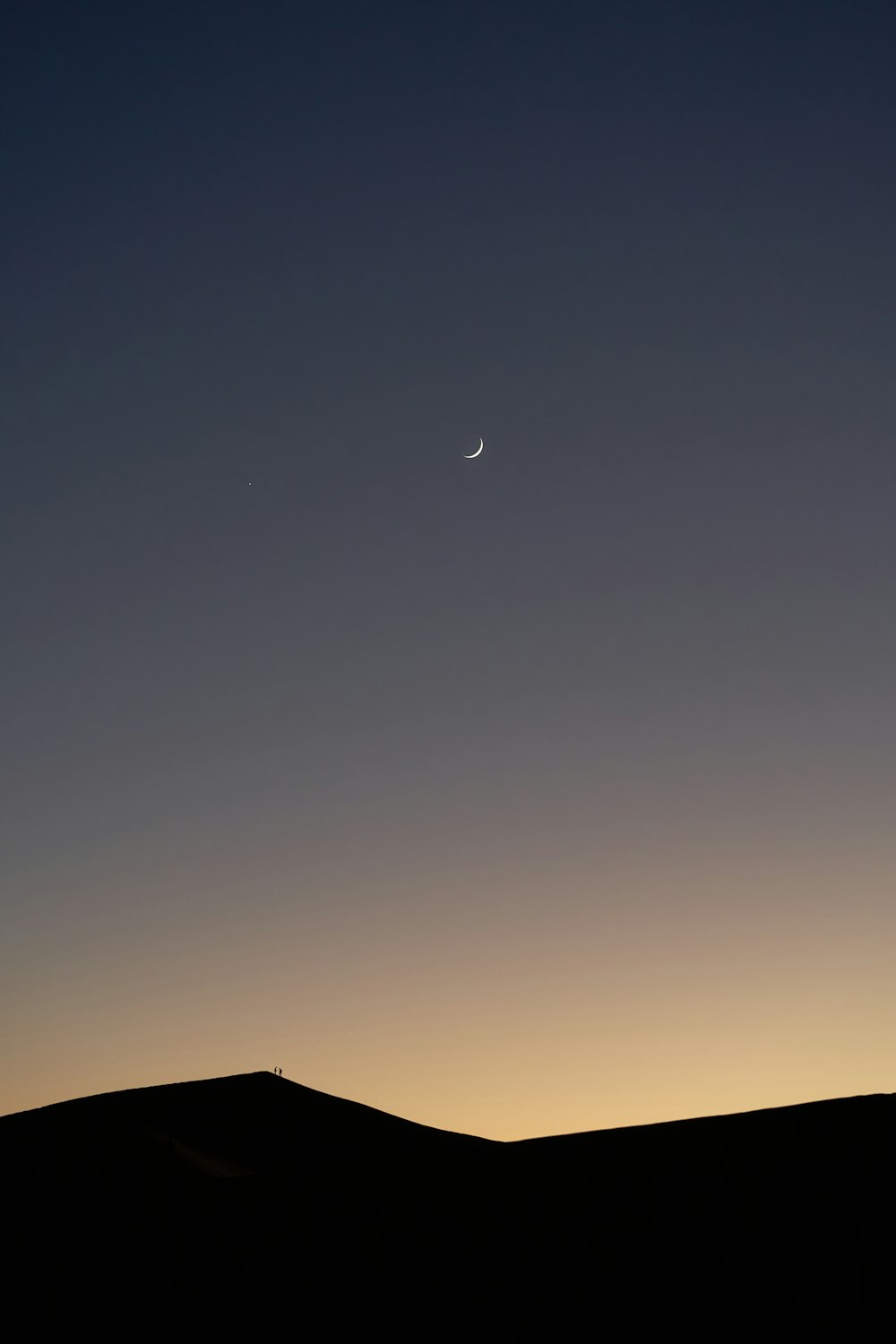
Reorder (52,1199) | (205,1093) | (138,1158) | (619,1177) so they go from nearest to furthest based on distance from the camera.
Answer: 1. (619,1177)
2. (52,1199)
3. (138,1158)
4. (205,1093)

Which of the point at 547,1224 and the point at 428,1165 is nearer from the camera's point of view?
the point at 547,1224

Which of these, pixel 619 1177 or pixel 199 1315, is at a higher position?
pixel 619 1177

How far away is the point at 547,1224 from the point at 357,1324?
151 centimetres

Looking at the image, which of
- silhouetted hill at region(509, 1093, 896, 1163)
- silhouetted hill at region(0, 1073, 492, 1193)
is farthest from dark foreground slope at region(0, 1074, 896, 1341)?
silhouetted hill at region(0, 1073, 492, 1193)

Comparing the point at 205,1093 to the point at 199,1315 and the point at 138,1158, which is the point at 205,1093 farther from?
the point at 199,1315

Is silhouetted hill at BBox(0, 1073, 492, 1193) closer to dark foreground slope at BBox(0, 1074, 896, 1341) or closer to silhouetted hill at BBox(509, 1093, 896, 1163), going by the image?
dark foreground slope at BBox(0, 1074, 896, 1341)

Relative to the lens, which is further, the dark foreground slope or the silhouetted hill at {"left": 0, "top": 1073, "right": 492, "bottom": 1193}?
the silhouetted hill at {"left": 0, "top": 1073, "right": 492, "bottom": 1193}

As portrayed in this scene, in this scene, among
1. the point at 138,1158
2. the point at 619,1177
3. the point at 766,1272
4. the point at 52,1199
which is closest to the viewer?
the point at 766,1272

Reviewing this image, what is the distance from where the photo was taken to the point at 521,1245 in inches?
311

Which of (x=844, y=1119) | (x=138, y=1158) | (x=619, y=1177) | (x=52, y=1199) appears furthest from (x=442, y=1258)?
(x=138, y=1158)

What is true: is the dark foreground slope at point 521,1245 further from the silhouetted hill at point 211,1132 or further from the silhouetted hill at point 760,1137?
the silhouetted hill at point 211,1132

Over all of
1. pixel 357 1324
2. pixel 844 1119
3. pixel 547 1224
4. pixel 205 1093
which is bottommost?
pixel 357 1324

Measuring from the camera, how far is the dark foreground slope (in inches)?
274

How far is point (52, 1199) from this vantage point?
39.4 ft
